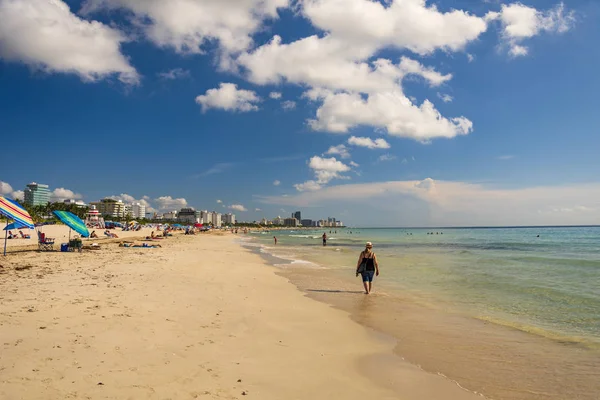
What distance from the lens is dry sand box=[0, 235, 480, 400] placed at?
4.51 metres

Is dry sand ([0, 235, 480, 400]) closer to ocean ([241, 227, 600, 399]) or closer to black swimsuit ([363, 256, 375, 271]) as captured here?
ocean ([241, 227, 600, 399])

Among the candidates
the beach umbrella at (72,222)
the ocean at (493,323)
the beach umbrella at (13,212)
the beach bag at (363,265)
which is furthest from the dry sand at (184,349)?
the beach umbrella at (72,222)

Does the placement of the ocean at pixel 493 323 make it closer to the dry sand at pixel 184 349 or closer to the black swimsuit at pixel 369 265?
the dry sand at pixel 184 349

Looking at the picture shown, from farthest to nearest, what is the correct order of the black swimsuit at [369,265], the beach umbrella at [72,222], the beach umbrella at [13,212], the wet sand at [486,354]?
the beach umbrella at [72,222]
the beach umbrella at [13,212]
the black swimsuit at [369,265]
the wet sand at [486,354]

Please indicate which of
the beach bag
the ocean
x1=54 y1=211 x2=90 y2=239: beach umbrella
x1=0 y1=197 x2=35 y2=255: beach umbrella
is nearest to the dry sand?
the ocean

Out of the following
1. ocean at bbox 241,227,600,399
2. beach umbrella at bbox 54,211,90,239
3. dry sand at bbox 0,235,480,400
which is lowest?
ocean at bbox 241,227,600,399

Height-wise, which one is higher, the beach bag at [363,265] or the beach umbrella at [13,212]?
the beach umbrella at [13,212]

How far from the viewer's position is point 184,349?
5918mm

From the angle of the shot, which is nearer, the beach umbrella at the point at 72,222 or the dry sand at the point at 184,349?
the dry sand at the point at 184,349

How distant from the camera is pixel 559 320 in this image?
9.63m

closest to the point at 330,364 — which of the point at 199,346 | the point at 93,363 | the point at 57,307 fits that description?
the point at 199,346

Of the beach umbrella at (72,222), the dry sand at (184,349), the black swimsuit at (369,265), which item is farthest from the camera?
the beach umbrella at (72,222)

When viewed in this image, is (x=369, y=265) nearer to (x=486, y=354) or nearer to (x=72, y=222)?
(x=486, y=354)

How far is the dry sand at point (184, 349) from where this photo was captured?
14.8 feet
